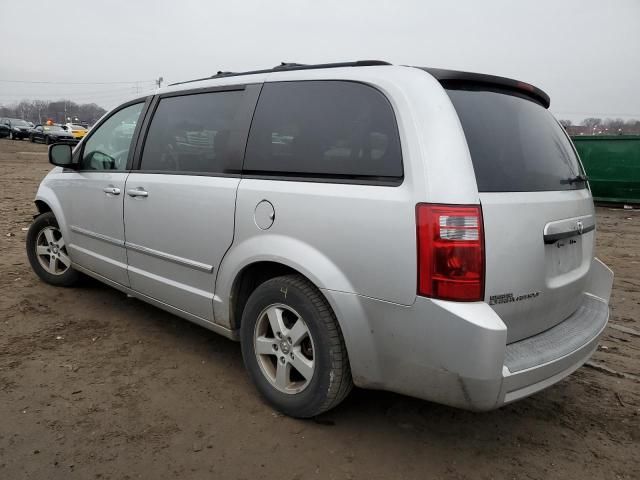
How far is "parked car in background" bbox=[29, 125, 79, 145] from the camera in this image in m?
31.1

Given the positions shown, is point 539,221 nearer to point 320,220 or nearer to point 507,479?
point 320,220

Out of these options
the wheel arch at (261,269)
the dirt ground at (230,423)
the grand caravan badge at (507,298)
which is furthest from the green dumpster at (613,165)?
the wheel arch at (261,269)

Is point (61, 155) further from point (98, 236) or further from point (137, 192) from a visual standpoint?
point (137, 192)

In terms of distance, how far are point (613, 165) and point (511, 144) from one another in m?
10.9

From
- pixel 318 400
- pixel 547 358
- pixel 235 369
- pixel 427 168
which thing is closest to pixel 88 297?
pixel 235 369

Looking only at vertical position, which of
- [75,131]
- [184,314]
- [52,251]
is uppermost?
[75,131]

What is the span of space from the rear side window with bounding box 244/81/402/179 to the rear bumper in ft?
2.03

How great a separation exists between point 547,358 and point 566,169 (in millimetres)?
1075

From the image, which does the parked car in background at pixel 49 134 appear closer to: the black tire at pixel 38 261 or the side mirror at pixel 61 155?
the black tire at pixel 38 261

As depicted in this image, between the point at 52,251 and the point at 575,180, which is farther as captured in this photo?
the point at 52,251

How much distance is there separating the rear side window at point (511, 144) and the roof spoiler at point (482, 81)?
0.05m

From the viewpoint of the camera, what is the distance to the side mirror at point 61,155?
13.3 feet

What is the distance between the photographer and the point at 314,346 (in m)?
2.38

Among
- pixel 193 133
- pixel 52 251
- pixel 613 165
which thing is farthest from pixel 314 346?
pixel 613 165
